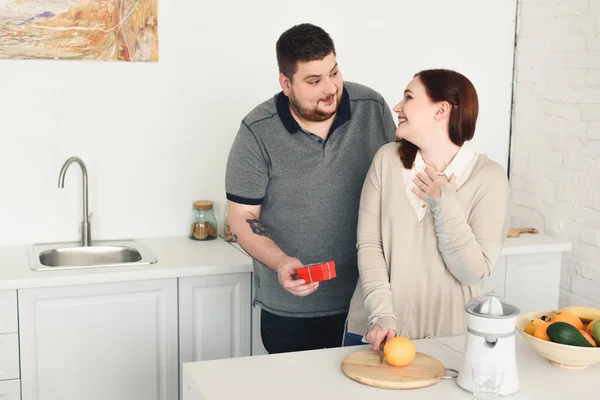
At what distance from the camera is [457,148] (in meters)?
2.05

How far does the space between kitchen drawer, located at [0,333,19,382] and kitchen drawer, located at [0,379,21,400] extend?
0.05 ft

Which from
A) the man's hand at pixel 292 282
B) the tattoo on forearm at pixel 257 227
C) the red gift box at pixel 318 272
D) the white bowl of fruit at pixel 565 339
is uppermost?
the tattoo on forearm at pixel 257 227

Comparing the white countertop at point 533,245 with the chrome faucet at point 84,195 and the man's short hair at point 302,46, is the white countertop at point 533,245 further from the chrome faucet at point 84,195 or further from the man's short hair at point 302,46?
the chrome faucet at point 84,195

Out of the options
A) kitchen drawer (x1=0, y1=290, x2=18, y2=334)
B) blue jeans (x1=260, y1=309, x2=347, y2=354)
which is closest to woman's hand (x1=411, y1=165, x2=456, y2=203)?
blue jeans (x1=260, y1=309, x2=347, y2=354)

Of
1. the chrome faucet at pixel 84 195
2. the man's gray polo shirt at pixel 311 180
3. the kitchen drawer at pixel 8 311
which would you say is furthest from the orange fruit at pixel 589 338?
the chrome faucet at pixel 84 195

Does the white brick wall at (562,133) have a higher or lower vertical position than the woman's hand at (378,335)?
higher

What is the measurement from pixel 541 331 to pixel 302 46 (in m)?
1.03

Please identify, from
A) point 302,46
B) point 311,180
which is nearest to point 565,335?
point 311,180

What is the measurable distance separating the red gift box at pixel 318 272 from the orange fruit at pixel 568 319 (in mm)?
532

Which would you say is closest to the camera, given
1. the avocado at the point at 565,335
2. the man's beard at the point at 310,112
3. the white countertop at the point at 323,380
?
the white countertop at the point at 323,380

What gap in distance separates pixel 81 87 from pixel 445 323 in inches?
66.4

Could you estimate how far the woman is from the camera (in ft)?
6.47

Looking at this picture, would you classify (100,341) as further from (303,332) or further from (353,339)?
(353,339)

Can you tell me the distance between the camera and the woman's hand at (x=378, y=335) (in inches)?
71.7
